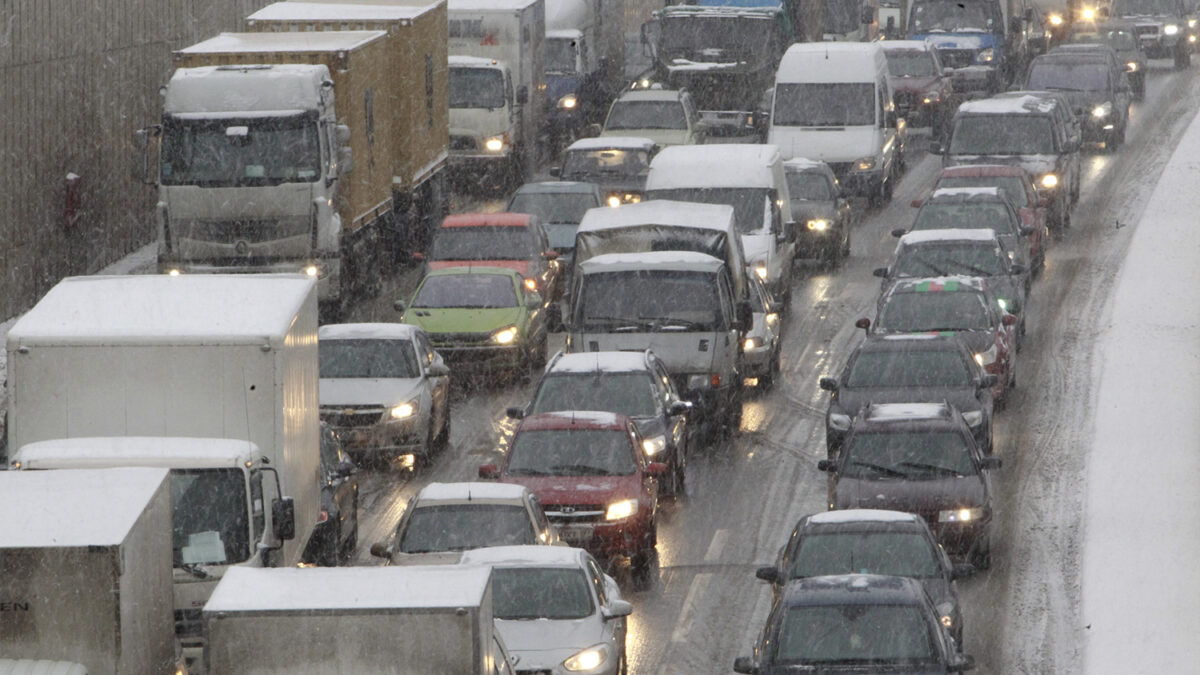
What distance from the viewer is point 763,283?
1141 inches

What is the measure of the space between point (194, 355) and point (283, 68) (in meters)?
13.4

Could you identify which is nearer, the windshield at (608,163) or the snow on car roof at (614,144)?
the windshield at (608,163)

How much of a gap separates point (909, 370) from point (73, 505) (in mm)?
12712

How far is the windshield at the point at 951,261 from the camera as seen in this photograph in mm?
27625

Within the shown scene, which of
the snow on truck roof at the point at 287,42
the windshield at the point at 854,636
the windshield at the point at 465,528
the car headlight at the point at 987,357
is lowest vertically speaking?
the car headlight at the point at 987,357

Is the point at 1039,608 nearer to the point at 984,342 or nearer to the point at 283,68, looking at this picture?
the point at 984,342

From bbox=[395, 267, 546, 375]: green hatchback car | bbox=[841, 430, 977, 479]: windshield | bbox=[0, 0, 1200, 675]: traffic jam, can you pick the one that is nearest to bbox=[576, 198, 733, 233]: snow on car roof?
bbox=[0, 0, 1200, 675]: traffic jam

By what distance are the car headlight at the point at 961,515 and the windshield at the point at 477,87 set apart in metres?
22.7

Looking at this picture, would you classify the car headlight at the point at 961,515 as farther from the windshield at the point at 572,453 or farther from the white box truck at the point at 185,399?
the white box truck at the point at 185,399

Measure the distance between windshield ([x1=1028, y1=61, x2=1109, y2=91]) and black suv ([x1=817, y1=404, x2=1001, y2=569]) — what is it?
983 inches

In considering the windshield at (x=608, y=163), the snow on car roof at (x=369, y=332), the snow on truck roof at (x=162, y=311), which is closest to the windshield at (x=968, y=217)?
the windshield at (x=608, y=163)

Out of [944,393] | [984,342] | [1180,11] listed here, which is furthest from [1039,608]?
[1180,11]

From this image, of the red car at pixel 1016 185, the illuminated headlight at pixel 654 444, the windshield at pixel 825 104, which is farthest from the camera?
the windshield at pixel 825 104

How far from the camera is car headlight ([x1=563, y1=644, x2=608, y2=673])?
14641 mm
